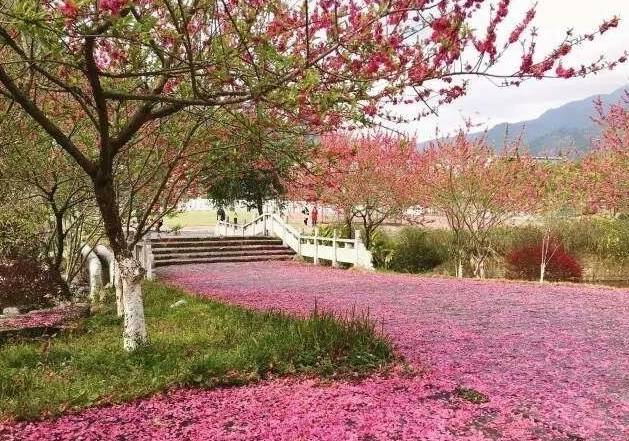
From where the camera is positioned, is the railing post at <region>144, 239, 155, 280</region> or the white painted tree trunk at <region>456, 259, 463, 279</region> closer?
the railing post at <region>144, 239, 155, 280</region>

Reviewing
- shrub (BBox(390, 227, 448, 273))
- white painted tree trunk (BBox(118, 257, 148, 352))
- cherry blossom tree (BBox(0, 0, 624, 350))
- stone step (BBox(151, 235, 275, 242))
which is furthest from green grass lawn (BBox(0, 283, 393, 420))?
stone step (BBox(151, 235, 275, 242))

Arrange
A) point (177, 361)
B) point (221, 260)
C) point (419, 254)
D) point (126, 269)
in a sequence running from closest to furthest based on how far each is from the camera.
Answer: point (177, 361)
point (126, 269)
point (419, 254)
point (221, 260)

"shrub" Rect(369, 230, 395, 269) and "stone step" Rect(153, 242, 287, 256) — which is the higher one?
"stone step" Rect(153, 242, 287, 256)

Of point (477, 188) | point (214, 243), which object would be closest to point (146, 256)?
point (214, 243)

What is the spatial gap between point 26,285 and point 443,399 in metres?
10.9

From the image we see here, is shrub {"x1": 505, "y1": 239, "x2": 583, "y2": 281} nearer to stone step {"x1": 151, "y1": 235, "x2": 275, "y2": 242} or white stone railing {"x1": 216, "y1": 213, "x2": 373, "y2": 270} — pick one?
white stone railing {"x1": 216, "y1": 213, "x2": 373, "y2": 270}

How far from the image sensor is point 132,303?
26.6 feet

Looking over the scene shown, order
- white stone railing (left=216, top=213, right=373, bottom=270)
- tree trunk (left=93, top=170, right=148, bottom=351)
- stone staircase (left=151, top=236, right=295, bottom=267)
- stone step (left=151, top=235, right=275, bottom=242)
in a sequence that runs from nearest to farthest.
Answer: tree trunk (left=93, top=170, right=148, bottom=351) → white stone railing (left=216, top=213, right=373, bottom=270) → stone staircase (left=151, top=236, right=295, bottom=267) → stone step (left=151, top=235, right=275, bottom=242)

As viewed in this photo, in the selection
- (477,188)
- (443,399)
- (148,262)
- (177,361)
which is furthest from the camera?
(148,262)

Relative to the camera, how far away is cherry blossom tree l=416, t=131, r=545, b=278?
21.0 m

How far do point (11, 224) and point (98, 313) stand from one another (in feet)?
14.0

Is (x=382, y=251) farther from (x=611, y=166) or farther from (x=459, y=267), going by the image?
(x=611, y=166)

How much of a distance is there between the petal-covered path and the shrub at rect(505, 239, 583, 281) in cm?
943

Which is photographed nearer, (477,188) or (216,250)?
(477,188)
